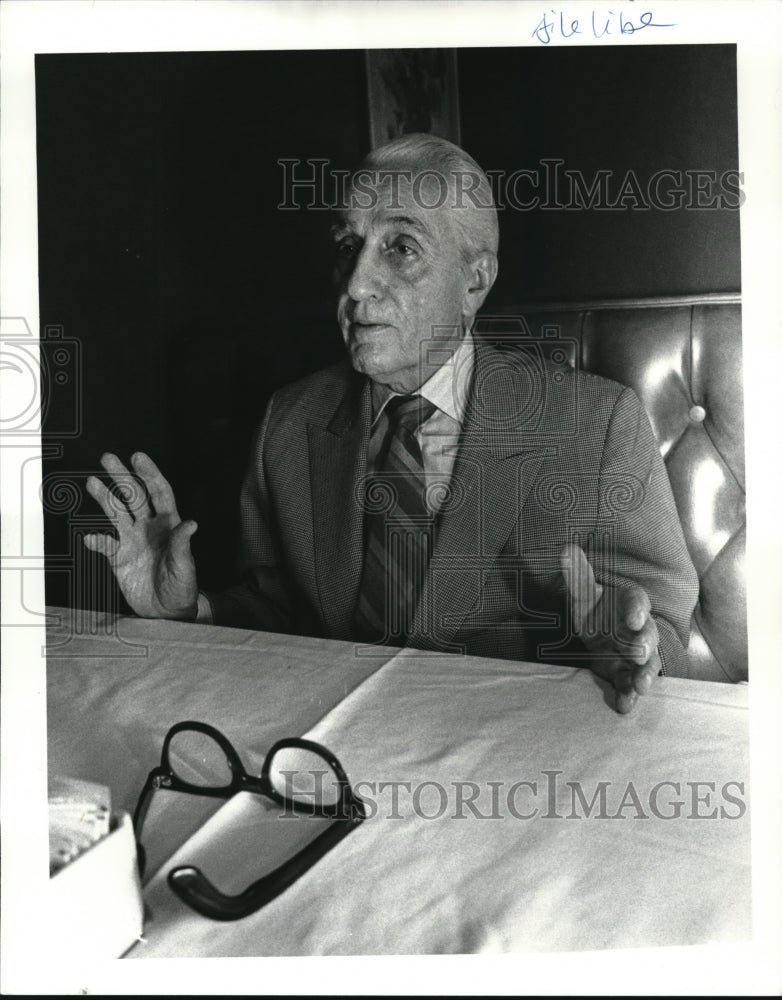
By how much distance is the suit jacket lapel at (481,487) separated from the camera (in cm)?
74

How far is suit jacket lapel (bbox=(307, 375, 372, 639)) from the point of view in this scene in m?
0.77

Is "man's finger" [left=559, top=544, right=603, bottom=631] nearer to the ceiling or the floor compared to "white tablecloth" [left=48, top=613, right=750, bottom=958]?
nearer to the ceiling

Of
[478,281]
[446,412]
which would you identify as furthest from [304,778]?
[478,281]

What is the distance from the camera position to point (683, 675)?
0.73m

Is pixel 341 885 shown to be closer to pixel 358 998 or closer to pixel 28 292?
pixel 358 998

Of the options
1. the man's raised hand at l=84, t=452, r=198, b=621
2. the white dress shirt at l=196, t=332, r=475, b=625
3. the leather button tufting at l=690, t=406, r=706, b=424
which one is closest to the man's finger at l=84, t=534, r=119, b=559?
the man's raised hand at l=84, t=452, r=198, b=621

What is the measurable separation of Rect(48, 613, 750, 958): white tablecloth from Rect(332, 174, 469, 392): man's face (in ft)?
0.85

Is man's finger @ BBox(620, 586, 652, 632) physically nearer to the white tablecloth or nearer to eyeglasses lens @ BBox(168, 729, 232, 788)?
the white tablecloth

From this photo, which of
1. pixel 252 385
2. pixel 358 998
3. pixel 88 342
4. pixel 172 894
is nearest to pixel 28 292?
pixel 88 342

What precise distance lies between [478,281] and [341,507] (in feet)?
0.72

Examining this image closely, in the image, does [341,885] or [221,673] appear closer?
[341,885]

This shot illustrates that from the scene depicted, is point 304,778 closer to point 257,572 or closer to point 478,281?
point 257,572

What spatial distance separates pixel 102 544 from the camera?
75cm

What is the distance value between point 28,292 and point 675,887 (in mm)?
656
